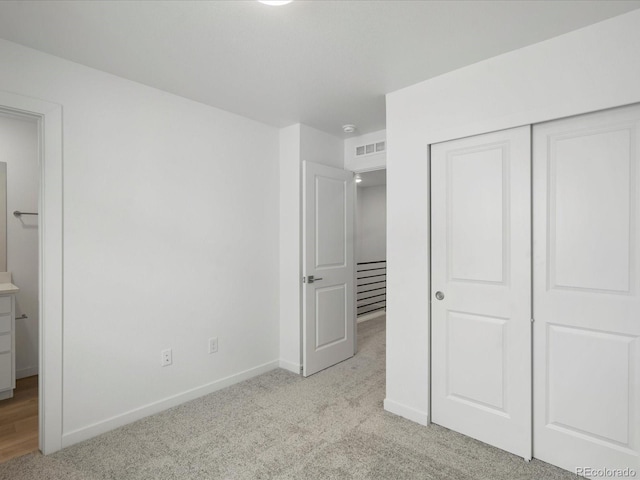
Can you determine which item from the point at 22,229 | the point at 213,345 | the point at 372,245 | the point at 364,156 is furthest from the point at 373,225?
the point at 22,229

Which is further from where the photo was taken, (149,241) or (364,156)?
(364,156)

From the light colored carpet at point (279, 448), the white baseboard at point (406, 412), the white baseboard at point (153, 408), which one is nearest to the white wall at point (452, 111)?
the white baseboard at point (406, 412)

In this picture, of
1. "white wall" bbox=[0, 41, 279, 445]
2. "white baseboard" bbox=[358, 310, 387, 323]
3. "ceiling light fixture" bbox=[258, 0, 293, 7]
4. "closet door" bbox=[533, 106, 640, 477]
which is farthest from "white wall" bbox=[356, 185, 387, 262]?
"ceiling light fixture" bbox=[258, 0, 293, 7]

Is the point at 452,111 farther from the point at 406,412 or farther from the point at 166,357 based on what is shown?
the point at 166,357

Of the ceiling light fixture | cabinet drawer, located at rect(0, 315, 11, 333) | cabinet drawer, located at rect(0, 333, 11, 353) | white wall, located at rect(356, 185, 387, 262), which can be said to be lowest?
cabinet drawer, located at rect(0, 333, 11, 353)

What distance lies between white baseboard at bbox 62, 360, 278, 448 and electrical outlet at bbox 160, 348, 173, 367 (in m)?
0.27

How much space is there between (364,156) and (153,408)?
9.71ft

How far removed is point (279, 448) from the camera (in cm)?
210

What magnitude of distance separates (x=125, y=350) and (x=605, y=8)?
341 cm

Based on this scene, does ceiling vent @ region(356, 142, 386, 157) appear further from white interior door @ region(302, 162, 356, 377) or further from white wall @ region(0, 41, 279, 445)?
white wall @ region(0, 41, 279, 445)

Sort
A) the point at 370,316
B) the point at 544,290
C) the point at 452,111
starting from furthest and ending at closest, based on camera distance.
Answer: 1. the point at 370,316
2. the point at 452,111
3. the point at 544,290

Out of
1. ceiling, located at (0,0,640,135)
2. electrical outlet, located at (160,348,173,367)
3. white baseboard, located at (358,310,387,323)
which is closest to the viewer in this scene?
ceiling, located at (0,0,640,135)

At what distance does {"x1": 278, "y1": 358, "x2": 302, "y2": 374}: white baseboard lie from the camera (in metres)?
3.31

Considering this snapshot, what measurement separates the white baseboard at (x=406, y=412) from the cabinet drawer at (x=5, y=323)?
305cm
